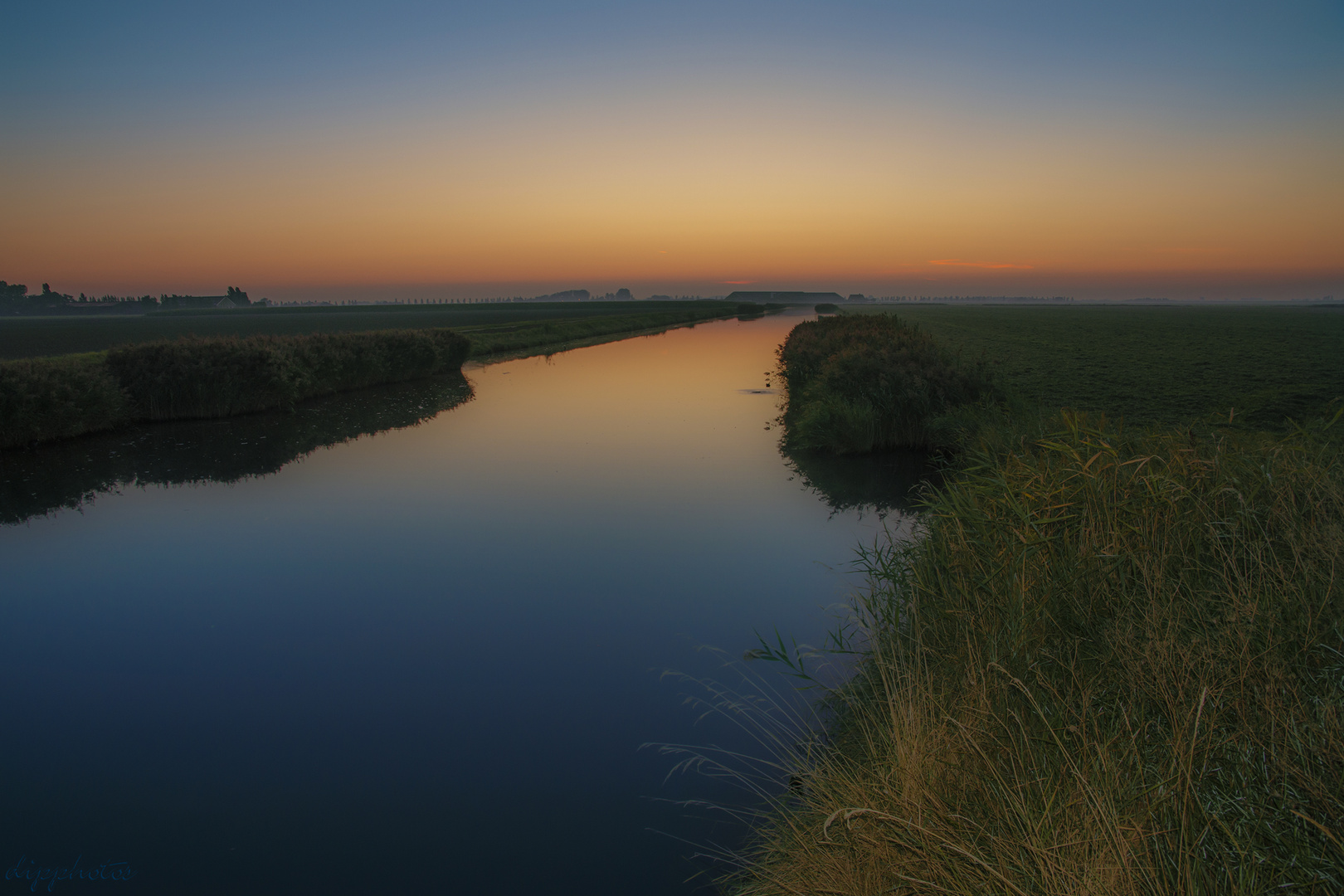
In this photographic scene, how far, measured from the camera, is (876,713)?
3727mm

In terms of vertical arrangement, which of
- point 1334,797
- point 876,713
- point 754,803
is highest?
point 1334,797

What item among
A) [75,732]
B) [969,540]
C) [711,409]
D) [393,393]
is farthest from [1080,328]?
[75,732]

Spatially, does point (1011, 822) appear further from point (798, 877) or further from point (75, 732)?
point (75, 732)

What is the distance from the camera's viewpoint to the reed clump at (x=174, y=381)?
12.3 metres

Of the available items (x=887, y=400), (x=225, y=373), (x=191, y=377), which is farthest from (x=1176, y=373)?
(x=191, y=377)

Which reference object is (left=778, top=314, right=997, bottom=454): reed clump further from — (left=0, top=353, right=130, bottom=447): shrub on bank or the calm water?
(left=0, top=353, right=130, bottom=447): shrub on bank

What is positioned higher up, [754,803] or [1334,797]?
[1334,797]

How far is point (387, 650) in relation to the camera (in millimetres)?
5336

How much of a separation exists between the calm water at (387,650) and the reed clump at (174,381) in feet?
3.90

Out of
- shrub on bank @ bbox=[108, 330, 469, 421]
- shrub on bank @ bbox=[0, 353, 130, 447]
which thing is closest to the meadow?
shrub on bank @ bbox=[0, 353, 130, 447]

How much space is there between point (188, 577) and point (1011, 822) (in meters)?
7.45

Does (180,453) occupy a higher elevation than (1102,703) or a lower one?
lower

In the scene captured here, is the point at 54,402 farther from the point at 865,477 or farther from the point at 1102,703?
the point at 1102,703

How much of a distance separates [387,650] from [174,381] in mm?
13105
